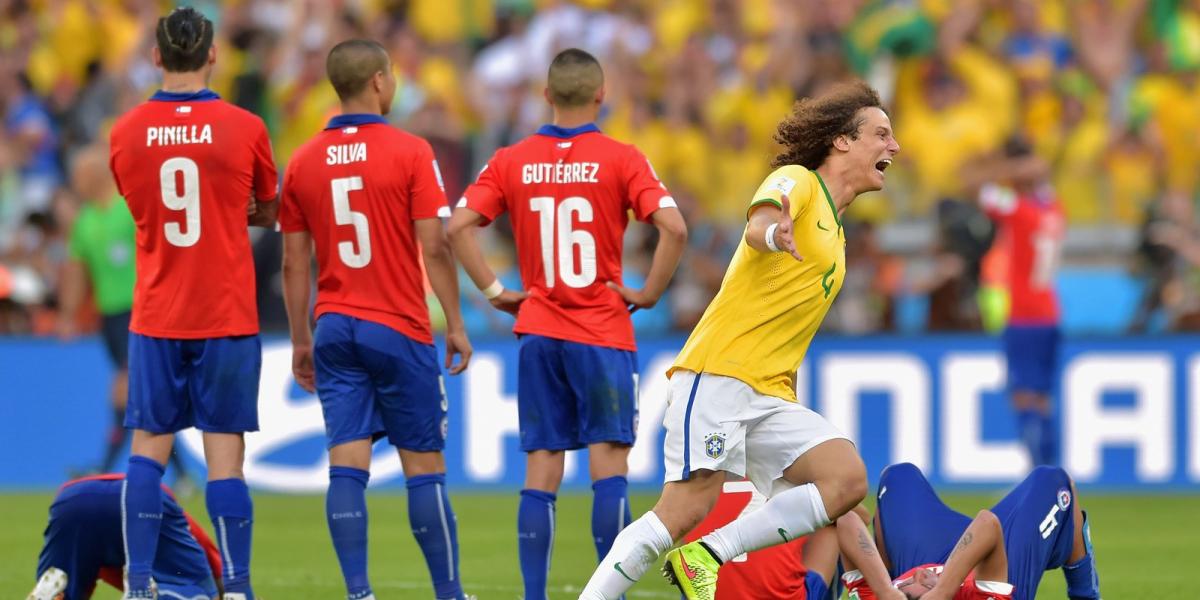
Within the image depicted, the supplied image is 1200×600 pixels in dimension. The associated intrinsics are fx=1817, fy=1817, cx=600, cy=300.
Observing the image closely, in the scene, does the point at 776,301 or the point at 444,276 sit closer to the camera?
the point at 776,301

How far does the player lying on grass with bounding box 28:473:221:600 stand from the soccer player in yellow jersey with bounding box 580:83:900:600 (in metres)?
1.96

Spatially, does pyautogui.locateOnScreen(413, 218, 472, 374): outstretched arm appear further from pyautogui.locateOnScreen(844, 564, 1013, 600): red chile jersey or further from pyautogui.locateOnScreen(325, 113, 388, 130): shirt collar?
pyautogui.locateOnScreen(844, 564, 1013, 600): red chile jersey

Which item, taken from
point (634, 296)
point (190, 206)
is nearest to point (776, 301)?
point (634, 296)

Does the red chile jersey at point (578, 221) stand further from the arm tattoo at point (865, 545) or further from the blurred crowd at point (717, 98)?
the blurred crowd at point (717, 98)

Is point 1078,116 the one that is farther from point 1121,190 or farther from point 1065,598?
point 1065,598

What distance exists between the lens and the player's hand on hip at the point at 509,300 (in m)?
8.03

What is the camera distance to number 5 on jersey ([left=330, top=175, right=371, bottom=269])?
770 cm

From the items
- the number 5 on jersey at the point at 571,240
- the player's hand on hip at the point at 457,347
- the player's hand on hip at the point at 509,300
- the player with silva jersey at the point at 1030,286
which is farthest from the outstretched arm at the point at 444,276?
the player with silva jersey at the point at 1030,286

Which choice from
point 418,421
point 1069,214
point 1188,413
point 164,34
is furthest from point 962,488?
point 164,34

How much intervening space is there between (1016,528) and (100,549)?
3.72 m

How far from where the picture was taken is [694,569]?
255 inches

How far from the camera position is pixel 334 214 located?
7.73m

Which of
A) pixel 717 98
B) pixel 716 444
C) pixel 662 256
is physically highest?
pixel 717 98

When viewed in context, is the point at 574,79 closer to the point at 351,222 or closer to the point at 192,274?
the point at 351,222
